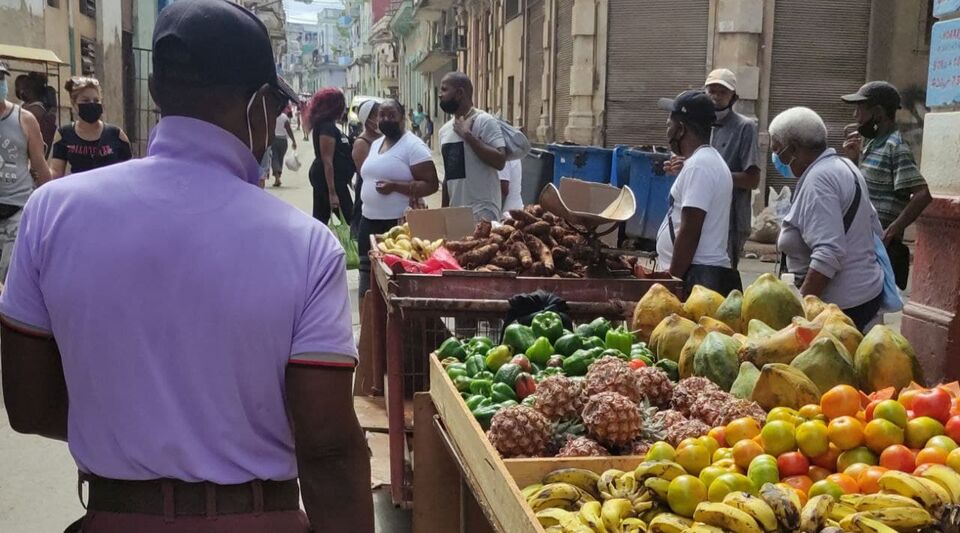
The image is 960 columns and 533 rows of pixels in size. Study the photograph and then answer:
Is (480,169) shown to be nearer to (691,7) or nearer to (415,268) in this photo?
(415,268)

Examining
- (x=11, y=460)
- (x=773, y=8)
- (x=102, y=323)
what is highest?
(x=773, y=8)

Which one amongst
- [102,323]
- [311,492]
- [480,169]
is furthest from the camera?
[480,169]

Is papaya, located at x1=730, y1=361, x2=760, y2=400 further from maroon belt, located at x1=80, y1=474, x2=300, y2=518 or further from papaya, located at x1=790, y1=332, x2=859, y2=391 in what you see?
maroon belt, located at x1=80, y1=474, x2=300, y2=518

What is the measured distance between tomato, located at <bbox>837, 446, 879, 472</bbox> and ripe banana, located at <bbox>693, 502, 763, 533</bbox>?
502 mm

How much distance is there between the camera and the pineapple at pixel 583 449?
9.55 feet

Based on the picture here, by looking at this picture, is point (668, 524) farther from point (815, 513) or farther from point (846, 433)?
point (846, 433)

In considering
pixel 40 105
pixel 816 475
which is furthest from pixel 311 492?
pixel 40 105

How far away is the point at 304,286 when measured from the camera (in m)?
1.73

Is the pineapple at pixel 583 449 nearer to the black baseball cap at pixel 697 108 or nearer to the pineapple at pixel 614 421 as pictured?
the pineapple at pixel 614 421

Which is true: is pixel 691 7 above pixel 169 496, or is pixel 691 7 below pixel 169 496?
above

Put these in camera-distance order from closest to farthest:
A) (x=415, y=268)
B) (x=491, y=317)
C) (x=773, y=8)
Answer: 1. (x=491, y=317)
2. (x=415, y=268)
3. (x=773, y=8)

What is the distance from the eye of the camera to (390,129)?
7289 millimetres

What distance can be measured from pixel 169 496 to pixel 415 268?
3.24 meters

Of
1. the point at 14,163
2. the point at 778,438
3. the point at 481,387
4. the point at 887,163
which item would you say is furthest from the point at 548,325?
the point at 14,163
